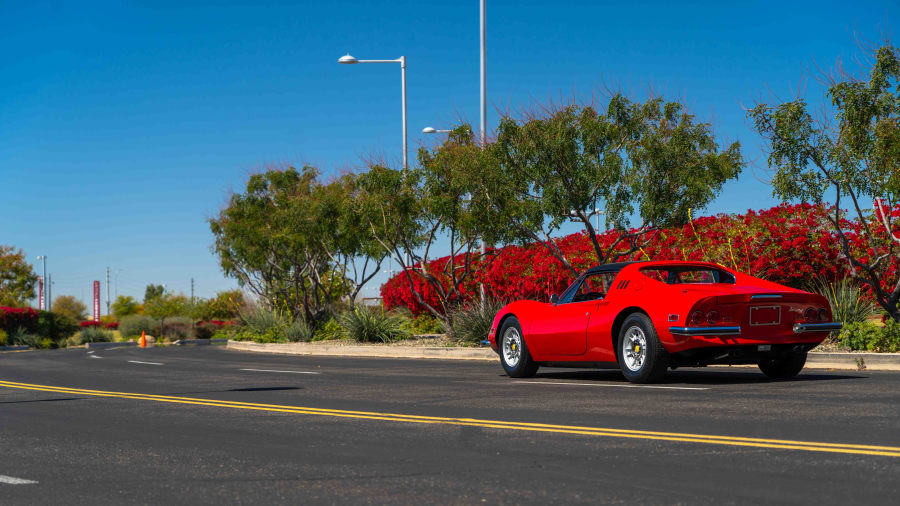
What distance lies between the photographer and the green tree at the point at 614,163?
18250mm

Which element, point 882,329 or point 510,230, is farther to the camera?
point 510,230

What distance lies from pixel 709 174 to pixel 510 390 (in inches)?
327

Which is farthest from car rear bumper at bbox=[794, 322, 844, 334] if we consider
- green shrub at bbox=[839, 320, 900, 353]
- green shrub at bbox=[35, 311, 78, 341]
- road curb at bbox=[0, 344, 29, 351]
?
green shrub at bbox=[35, 311, 78, 341]

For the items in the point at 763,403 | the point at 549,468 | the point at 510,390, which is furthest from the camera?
the point at 510,390

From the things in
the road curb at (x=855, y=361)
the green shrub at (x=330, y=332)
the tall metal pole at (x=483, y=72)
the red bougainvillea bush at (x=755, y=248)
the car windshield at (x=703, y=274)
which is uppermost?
the tall metal pole at (x=483, y=72)

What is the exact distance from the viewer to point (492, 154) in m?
19.0

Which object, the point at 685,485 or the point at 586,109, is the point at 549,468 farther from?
the point at 586,109

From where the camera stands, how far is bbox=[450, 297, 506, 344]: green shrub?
21234 mm

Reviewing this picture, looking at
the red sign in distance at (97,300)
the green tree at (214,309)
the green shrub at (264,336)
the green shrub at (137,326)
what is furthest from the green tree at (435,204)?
the red sign in distance at (97,300)

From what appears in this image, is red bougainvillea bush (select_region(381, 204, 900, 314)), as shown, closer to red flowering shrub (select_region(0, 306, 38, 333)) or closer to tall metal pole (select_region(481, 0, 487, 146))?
tall metal pole (select_region(481, 0, 487, 146))

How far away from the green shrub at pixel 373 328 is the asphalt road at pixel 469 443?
12.5 m

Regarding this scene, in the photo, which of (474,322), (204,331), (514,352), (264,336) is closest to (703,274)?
(514,352)

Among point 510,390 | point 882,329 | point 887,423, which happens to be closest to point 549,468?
point 887,423

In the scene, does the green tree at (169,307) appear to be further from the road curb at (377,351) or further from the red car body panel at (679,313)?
the red car body panel at (679,313)
